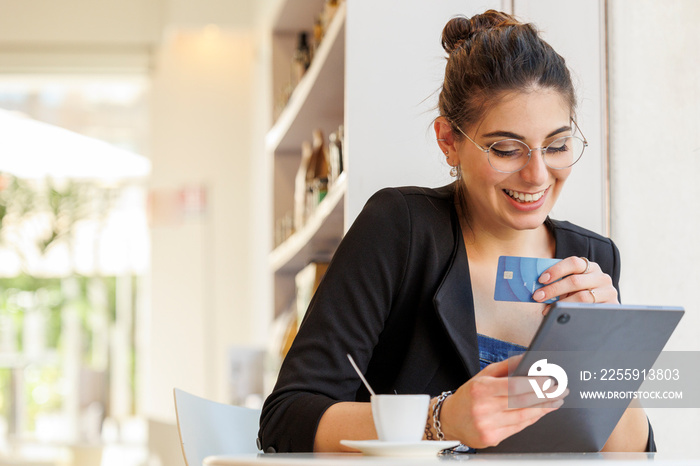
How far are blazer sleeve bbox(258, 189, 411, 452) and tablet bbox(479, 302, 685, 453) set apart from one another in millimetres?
288

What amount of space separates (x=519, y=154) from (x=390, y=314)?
13.9 inches

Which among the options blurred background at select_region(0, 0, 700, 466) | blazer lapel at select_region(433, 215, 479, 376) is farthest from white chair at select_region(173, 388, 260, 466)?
blurred background at select_region(0, 0, 700, 466)

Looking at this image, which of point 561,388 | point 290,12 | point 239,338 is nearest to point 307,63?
point 290,12

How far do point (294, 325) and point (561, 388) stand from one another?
220 centimetres

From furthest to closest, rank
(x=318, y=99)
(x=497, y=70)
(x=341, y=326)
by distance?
1. (x=318, y=99)
2. (x=497, y=70)
3. (x=341, y=326)

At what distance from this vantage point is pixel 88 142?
7.06 metres

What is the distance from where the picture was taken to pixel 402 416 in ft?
3.18

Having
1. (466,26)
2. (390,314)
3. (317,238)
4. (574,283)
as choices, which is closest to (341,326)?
(390,314)

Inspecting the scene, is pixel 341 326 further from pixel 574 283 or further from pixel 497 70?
pixel 497 70

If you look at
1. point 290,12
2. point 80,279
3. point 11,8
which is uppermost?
point 11,8

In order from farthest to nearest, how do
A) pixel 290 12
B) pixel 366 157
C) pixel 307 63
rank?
pixel 290 12 → pixel 307 63 → pixel 366 157

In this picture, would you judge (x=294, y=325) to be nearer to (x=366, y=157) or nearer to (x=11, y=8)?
(x=366, y=157)

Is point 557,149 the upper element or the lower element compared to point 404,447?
upper

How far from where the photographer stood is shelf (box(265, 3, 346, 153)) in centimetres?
224
